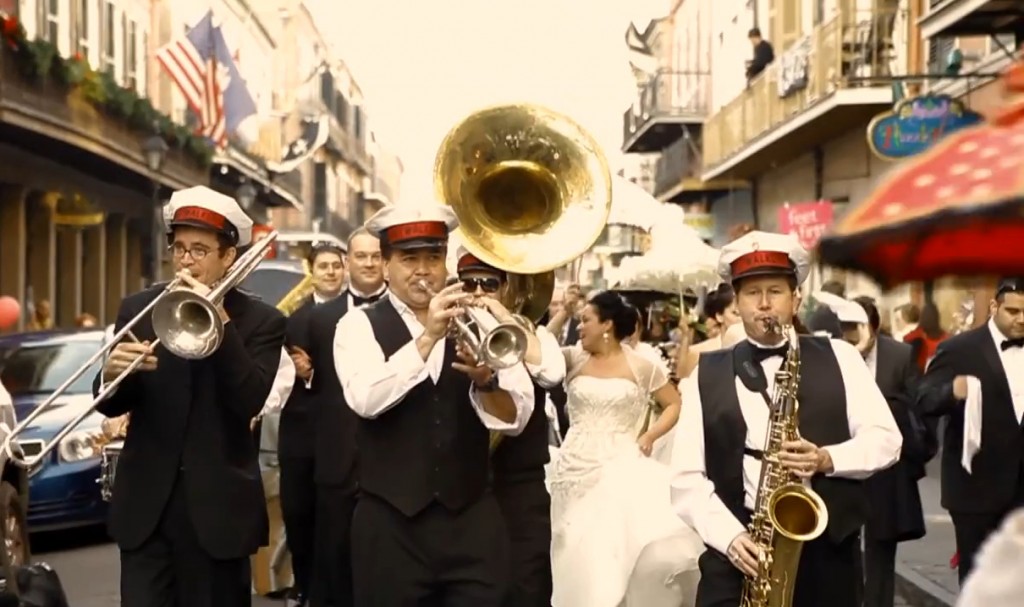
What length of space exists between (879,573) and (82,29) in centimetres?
2486

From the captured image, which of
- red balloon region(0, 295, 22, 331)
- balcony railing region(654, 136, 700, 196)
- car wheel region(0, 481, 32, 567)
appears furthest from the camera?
balcony railing region(654, 136, 700, 196)

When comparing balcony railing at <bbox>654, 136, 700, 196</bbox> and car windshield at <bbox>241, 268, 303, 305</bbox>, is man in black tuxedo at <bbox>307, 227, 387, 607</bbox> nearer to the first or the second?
car windshield at <bbox>241, 268, 303, 305</bbox>

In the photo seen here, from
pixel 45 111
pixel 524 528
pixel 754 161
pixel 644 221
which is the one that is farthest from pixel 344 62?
pixel 524 528

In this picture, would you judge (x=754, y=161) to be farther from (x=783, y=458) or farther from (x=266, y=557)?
(x=783, y=458)

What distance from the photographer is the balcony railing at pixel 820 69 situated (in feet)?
76.1

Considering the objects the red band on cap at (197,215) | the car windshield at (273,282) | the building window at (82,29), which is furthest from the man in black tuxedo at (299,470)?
the building window at (82,29)

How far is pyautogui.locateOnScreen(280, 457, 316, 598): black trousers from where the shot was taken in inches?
348

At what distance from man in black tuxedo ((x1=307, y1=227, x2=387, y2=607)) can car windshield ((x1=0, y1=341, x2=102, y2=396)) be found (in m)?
4.88

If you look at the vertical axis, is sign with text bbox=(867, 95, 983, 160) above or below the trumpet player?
above

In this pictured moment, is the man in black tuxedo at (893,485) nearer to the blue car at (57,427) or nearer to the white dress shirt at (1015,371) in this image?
the white dress shirt at (1015,371)

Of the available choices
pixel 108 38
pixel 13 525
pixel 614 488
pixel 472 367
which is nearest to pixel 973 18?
pixel 614 488

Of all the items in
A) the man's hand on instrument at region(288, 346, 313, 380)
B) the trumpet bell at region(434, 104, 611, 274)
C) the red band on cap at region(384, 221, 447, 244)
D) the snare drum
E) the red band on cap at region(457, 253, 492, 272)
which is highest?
the trumpet bell at region(434, 104, 611, 274)

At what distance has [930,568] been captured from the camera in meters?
10.9

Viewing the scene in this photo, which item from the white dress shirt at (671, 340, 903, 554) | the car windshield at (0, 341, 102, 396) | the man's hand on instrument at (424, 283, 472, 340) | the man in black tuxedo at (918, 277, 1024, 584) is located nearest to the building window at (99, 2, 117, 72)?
the car windshield at (0, 341, 102, 396)
